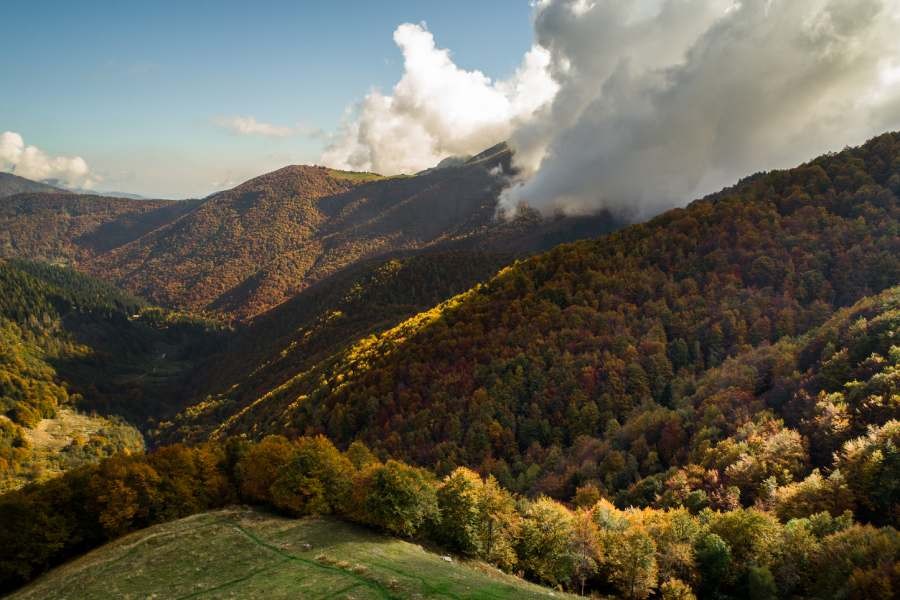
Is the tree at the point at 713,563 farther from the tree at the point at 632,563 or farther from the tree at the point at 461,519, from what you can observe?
the tree at the point at 461,519

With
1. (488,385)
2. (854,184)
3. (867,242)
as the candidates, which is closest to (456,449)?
(488,385)

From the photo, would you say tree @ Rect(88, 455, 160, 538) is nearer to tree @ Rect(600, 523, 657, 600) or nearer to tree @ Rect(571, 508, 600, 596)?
tree @ Rect(571, 508, 600, 596)

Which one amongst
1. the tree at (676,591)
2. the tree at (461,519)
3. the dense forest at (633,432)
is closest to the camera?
the tree at (676,591)

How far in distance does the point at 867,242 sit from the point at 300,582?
7455 inches

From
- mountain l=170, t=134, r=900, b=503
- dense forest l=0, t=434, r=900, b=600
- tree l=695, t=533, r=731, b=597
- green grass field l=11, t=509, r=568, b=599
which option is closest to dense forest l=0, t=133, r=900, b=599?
tree l=695, t=533, r=731, b=597

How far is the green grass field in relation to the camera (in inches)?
→ 1582

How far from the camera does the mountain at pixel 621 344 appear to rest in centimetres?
11038

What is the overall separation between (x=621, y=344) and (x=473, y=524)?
97.3m

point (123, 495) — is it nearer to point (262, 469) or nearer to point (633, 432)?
point (262, 469)

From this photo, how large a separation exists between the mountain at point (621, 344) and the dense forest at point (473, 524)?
Answer: 31.6 m

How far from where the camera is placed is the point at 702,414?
347ft

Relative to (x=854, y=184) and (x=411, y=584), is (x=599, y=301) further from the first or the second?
(x=411, y=584)

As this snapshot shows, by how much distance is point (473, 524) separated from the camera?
61.3m

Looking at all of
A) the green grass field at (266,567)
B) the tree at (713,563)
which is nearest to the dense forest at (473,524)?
the tree at (713,563)
